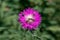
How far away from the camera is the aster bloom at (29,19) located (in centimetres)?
300

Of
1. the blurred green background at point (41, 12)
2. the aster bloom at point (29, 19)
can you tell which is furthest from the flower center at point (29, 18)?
the blurred green background at point (41, 12)

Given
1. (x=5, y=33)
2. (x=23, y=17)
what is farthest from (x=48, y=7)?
(x=23, y=17)

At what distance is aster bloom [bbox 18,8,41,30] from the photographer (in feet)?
9.83

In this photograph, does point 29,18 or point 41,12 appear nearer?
point 29,18

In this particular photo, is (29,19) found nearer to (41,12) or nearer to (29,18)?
(29,18)

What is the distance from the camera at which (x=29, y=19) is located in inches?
125

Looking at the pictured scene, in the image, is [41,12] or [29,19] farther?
[41,12]

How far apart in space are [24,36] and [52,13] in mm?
1432

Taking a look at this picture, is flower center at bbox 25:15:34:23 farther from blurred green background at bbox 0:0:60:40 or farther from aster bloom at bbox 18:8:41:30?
blurred green background at bbox 0:0:60:40

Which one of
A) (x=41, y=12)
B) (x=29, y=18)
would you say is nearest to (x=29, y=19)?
(x=29, y=18)

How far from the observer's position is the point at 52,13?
4.12 metres

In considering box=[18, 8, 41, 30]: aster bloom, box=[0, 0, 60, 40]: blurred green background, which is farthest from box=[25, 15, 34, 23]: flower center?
box=[0, 0, 60, 40]: blurred green background

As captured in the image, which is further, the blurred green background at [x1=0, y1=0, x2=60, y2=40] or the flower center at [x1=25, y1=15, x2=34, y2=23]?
the blurred green background at [x1=0, y1=0, x2=60, y2=40]

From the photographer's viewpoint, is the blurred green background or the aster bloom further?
the blurred green background
